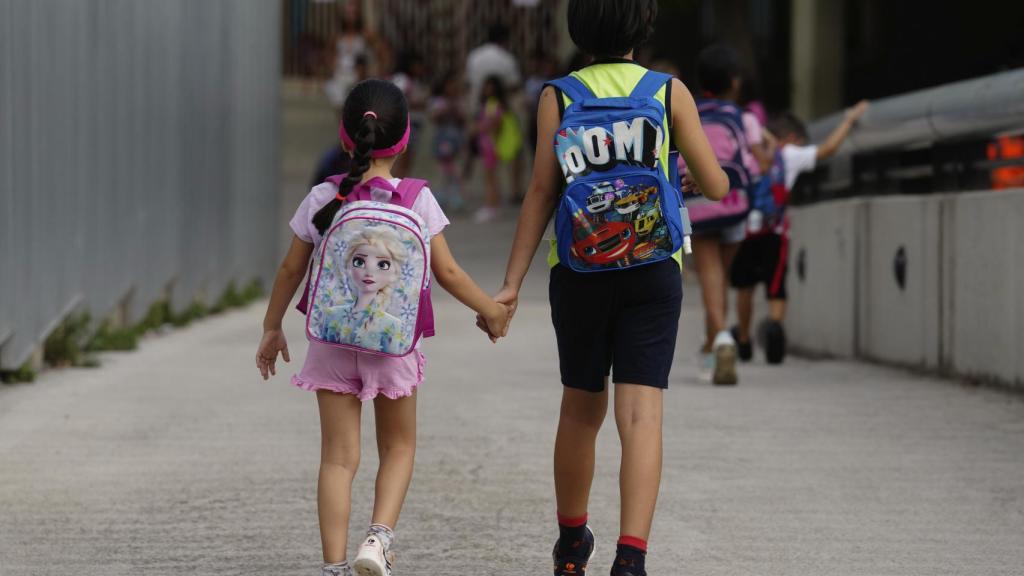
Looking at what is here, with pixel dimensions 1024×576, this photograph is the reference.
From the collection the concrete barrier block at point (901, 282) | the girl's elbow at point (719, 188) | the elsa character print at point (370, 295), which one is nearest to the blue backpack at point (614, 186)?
the girl's elbow at point (719, 188)

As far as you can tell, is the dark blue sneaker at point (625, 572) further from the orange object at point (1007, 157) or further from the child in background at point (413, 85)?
the child in background at point (413, 85)

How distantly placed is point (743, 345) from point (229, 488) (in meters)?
5.41

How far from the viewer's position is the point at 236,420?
837 cm

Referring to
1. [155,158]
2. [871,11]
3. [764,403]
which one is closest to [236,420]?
[764,403]

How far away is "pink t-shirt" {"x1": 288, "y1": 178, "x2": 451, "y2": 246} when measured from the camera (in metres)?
4.83

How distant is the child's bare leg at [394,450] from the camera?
495 centimetres

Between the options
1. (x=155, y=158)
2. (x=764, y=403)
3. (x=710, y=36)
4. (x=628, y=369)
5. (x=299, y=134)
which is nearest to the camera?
(x=628, y=369)

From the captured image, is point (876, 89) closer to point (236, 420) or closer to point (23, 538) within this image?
point (236, 420)

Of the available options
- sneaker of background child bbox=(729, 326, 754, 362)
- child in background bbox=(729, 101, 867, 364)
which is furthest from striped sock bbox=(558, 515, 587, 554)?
sneaker of background child bbox=(729, 326, 754, 362)

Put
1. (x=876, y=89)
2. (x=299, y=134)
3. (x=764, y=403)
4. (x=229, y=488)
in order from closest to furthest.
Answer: (x=229, y=488) < (x=764, y=403) < (x=876, y=89) < (x=299, y=134)

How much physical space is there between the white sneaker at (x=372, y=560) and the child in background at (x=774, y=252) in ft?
21.4

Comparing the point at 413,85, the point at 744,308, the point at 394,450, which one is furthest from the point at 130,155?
the point at 413,85

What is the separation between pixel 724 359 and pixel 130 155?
4.19 meters

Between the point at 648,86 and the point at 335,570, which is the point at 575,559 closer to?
the point at 335,570
